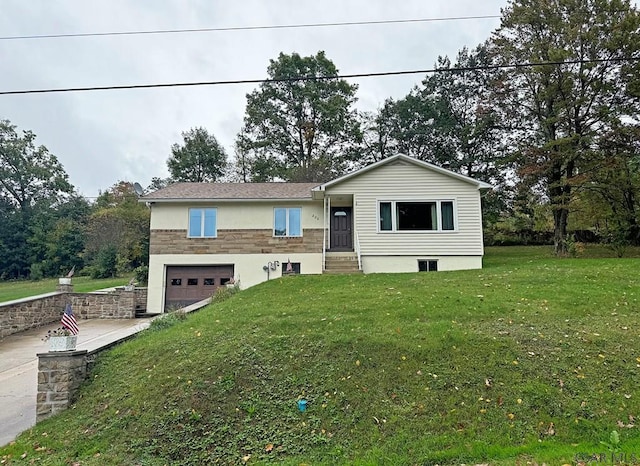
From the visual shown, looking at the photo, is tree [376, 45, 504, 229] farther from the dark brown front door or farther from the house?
the dark brown front door

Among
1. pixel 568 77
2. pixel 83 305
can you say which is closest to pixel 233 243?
pixel 83 305

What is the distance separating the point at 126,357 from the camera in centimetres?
668

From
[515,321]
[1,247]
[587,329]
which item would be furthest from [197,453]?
[1,247]

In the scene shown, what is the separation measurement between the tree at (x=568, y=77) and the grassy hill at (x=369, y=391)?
1461 centimetres

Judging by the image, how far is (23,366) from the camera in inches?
340

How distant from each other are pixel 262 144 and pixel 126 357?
2734 centimetres

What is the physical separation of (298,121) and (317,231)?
19532 mm

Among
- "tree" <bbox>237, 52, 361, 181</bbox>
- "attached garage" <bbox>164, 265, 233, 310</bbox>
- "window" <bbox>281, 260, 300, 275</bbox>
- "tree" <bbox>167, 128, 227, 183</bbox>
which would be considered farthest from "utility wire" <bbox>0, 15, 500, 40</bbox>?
"tree" <bbox>167, 128, 227, 183</bbox>

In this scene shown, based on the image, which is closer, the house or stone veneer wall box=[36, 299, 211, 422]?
stone veneer wall box=[36, 299, 211, 422]

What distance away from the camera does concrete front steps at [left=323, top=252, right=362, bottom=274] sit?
15.1 meters

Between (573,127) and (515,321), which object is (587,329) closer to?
(515,321)

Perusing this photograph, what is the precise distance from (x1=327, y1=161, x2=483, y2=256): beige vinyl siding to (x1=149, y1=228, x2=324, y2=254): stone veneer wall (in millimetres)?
2168

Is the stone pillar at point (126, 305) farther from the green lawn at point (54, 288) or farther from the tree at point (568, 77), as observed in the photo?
the tree at point (568, 77)

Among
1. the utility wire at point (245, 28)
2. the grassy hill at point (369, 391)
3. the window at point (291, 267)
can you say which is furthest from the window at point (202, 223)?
the grassy hill at point (369, 391)
